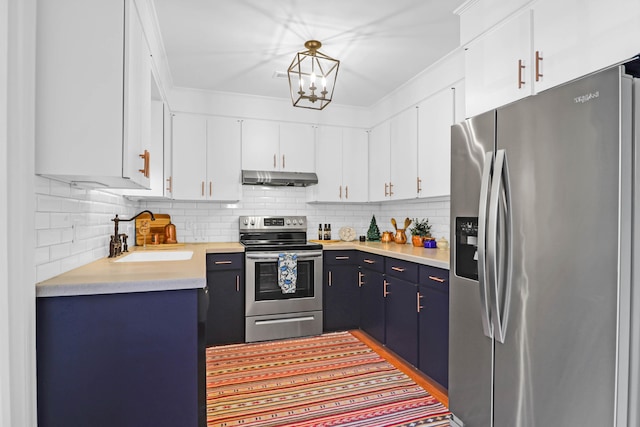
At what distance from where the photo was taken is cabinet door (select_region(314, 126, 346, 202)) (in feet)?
13.7

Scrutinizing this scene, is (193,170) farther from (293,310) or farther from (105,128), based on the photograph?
(105,128)

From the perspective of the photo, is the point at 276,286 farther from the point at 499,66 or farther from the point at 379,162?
the point at 499,66

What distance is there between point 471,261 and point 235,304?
2328 millimetres

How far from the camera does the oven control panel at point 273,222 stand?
163 inches

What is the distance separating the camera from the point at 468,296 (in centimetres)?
192

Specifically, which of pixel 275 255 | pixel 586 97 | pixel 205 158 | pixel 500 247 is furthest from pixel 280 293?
pixel 586 97

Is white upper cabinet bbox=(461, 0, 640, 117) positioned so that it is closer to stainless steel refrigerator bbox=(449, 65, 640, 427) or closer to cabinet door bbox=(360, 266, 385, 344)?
stainless steel refrigerator bbox=(449, 65, 640, 427)

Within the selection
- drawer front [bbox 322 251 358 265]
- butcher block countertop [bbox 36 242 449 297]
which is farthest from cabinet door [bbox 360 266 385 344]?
butcher block countertop [bbox 36 242 449 297]

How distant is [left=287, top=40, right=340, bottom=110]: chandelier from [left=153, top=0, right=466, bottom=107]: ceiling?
Answer: 77 mm

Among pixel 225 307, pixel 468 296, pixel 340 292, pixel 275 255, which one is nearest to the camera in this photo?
pixel 468 296

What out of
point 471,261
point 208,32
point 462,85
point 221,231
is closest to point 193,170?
point 221,231

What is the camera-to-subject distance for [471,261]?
1.89 meters

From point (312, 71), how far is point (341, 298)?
225 centimetres

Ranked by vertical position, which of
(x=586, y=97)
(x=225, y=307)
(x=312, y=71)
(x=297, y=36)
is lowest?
(x=225, y=307)
